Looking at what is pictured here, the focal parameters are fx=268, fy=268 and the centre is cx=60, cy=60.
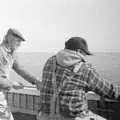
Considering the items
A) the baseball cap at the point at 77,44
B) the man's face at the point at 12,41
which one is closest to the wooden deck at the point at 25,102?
the man's face at the point at 12,41

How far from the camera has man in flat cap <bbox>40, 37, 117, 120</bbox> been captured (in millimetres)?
1472

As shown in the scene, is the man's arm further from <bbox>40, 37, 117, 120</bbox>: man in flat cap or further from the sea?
the sea

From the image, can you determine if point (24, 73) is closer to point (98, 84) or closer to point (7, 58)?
point (7, 58)

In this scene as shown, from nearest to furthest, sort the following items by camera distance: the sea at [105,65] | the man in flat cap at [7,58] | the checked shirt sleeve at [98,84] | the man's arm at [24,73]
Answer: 1. the checked shirt sleeve at [98,84]
2. the man in flat cap at [7,58]
3. the man's arm at [24,73]
4. the sea at [105,65]

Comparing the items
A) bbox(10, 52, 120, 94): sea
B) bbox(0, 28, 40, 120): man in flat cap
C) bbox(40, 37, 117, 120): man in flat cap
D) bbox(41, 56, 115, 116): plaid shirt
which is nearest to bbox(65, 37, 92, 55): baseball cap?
bbox(40, 37, 117, 120): man in flat cap

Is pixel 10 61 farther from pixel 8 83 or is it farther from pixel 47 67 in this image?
pixel 47 67

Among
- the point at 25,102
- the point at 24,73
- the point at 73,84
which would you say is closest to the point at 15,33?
the point at 24,73

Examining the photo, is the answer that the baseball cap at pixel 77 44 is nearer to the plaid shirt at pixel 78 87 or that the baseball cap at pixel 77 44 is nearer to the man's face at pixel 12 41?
the plaid shirt at pixel 78 87

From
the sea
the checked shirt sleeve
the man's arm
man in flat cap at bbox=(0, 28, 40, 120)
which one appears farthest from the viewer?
the sea

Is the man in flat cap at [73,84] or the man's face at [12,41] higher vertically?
the man's face at [12,41]

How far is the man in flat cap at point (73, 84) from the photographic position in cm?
147

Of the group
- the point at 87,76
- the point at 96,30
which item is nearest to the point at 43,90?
the point at 87,76

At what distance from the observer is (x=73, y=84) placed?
1.48m

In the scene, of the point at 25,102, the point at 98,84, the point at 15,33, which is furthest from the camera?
the point at 25,102
